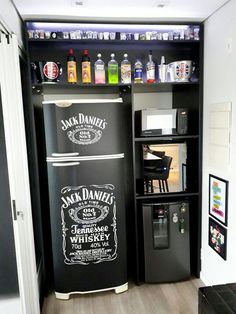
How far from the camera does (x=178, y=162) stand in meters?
2.37

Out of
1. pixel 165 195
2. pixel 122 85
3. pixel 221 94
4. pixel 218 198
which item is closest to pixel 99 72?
pixel 122 85

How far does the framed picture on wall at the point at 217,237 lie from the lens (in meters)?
2.07

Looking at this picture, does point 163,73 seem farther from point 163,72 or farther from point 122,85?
point 122,85

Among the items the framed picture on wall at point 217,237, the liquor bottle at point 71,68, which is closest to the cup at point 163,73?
the liquor bottle at point 71,68

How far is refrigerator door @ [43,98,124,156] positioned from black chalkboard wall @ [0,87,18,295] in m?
0.43

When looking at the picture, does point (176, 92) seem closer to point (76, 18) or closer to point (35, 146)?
point (76, 18)

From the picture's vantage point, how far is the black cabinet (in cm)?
219

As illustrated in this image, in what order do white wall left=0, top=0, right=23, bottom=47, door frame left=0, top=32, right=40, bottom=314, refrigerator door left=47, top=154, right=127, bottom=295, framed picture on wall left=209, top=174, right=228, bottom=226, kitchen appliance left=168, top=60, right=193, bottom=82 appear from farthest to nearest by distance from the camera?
kitchen appliance left=168, top=60, right=193, bottom=82 < refrigerator door left=47, top=154, right=127, bottom=295 < framed picture on wall left=209, top=174, right=228, bottom=226 < door frame left=0, top=32, right=40, bottom=314 < white wall left=0, top=0, right=23, bottom=47

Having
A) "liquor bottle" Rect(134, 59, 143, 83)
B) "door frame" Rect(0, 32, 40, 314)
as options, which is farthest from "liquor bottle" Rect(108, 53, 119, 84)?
"door frame" Rect(0, 32, 40, 314)

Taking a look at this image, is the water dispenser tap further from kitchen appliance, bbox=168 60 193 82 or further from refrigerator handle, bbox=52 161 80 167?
kitchen appliance, bbox=168 60 193 82

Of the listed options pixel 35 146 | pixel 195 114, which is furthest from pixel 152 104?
pixel 35 146

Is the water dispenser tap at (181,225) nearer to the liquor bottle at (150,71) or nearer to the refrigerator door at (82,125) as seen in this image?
the refrigerator door at (82,125)

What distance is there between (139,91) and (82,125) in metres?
0.80

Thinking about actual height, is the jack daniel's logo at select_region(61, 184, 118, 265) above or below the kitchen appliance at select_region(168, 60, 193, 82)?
below
